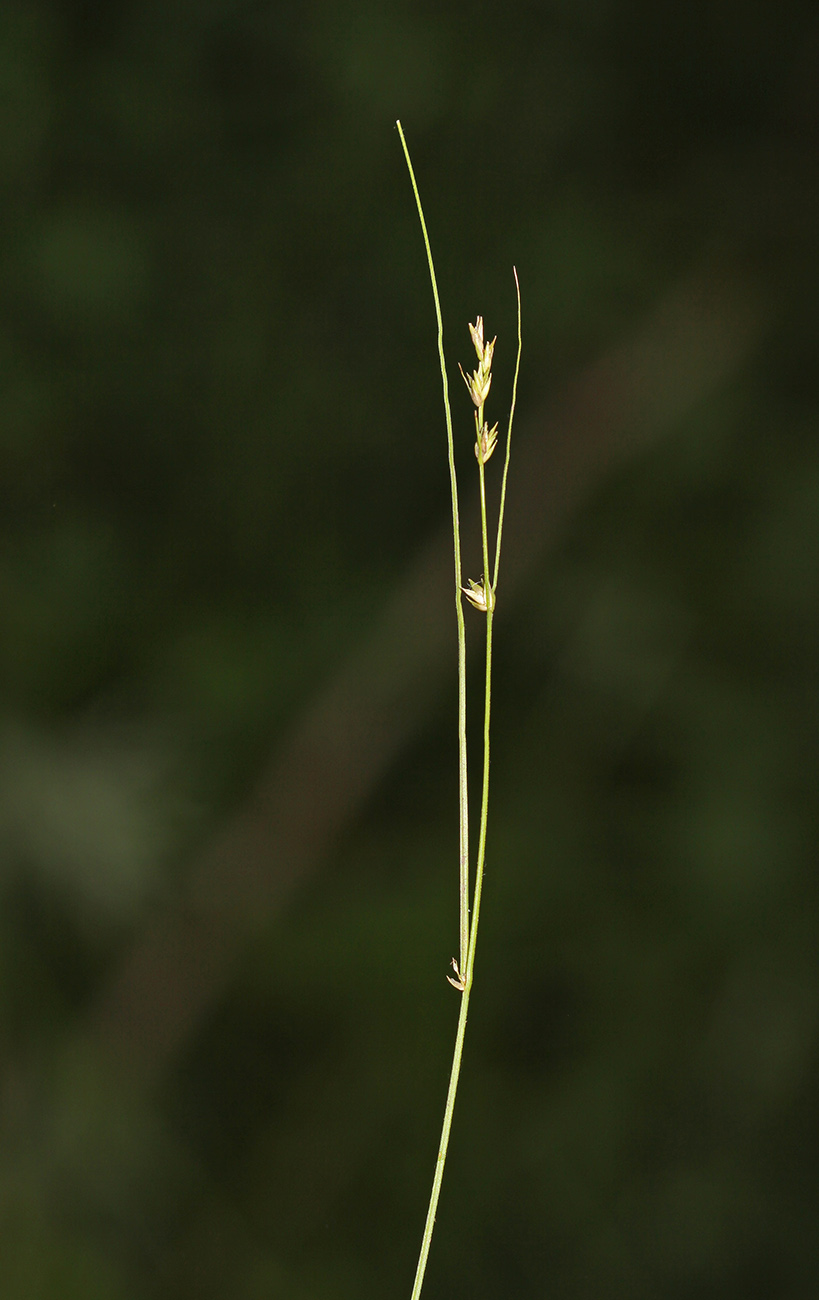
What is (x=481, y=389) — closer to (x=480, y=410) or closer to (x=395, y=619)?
(x=480, y=410)

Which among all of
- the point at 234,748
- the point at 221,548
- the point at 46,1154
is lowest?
the point at 46,1154

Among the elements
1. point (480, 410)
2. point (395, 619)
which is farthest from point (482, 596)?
point (395, 619)

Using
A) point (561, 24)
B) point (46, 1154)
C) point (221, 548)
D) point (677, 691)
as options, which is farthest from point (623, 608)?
point (46, 1154)

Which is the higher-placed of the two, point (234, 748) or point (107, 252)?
point (107, 252)

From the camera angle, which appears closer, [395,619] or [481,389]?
[481,389]

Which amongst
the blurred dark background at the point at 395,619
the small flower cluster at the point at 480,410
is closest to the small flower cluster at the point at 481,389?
the small flower cluster at the point at 480,410

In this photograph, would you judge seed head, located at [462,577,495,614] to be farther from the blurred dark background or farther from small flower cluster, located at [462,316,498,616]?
the blurred dark background

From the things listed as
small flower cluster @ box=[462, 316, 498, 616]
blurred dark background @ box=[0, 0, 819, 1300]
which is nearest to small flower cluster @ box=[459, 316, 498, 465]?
small flower cluster @ box=[462, 316, 498, 616]

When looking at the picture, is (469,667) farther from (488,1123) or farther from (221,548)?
(488,1123)
